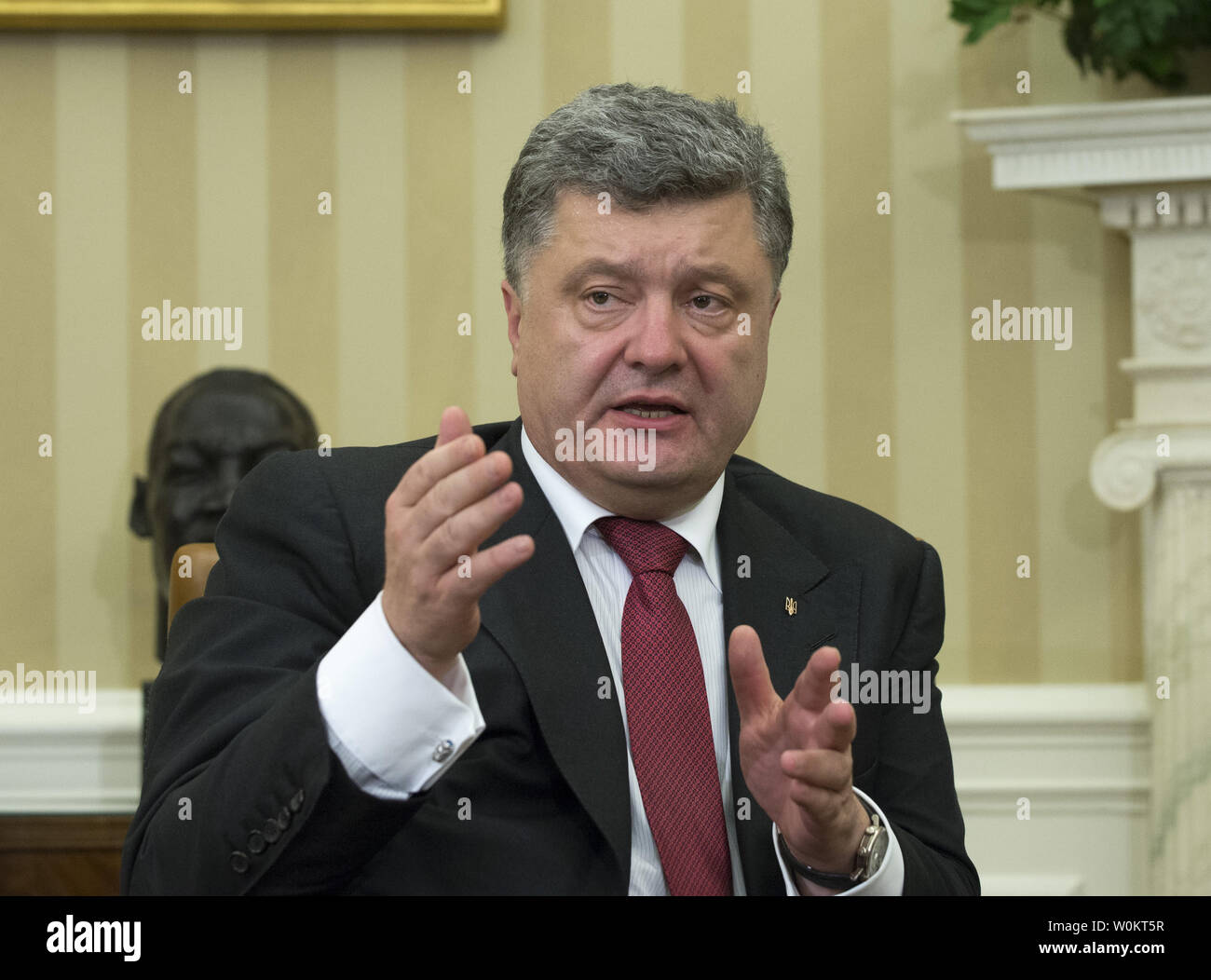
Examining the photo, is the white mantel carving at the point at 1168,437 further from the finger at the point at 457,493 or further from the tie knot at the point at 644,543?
the finger at the point at 457,493

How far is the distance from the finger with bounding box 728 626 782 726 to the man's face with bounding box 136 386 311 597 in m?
1.41

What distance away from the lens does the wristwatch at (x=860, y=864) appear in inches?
44.2

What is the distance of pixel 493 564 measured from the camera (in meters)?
0.92

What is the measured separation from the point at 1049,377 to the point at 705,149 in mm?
1430

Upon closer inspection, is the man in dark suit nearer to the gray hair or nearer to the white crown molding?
the gray hair

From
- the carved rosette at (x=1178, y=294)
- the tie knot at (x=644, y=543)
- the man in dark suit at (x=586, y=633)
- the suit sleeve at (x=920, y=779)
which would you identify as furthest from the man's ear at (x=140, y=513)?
the carved rosette at (x=1178, y=294)

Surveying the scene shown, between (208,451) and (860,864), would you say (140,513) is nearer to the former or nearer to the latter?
(208,451)

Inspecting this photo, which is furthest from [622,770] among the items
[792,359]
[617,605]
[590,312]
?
[792,359]

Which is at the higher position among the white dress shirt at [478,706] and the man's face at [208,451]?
the man's face at [208,451]

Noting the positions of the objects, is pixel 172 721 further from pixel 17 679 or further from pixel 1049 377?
pixel 1049 377

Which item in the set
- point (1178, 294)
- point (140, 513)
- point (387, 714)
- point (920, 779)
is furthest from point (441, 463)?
point (1178, 294)

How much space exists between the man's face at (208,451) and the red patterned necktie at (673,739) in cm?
119
